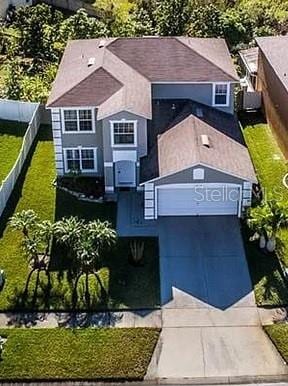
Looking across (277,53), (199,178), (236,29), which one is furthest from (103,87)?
(236,29)

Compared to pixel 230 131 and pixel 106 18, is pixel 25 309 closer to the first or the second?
pixel 230 131

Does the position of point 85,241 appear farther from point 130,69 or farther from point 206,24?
point 206,24

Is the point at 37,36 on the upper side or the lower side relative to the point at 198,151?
lower

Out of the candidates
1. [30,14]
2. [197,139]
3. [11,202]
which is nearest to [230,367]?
[197,139]

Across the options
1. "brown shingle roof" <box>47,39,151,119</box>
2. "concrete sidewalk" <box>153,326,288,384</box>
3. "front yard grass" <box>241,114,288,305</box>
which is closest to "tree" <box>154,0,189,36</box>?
"front yard grass" <box>241,114,288,305</box>

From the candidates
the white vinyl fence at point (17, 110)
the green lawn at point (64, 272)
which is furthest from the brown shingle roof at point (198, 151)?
the white vinyl fence at point (17, 110)

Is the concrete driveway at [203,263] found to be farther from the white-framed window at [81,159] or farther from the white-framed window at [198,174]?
the white-framed window at [81,159]
